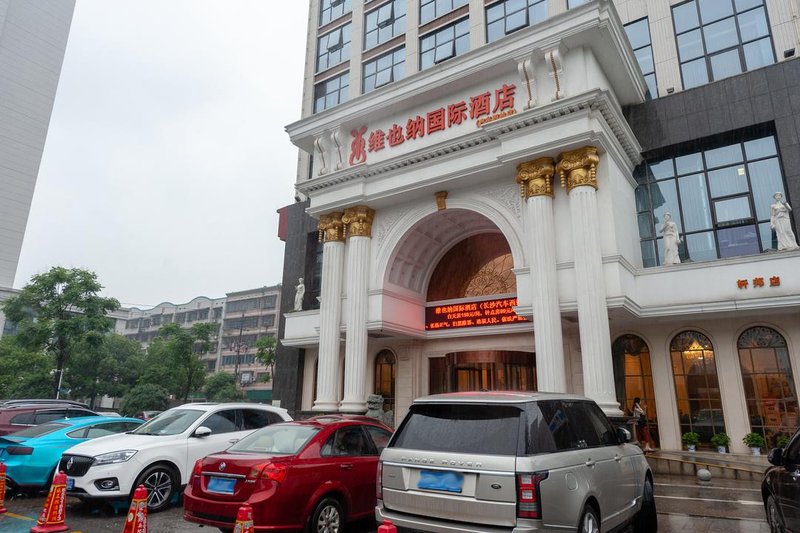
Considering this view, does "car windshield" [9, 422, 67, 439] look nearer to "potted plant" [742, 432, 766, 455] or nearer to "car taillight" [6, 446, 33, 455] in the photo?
"car taillight" [6, 446, 33, 455]

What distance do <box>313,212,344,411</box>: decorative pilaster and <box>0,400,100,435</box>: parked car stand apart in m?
6.82

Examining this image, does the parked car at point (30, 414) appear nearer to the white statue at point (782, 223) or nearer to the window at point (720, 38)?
the white statue at point (782, 223)

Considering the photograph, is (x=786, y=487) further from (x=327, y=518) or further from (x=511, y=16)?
(x=511, y=16)

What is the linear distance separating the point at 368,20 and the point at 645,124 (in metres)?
14.5

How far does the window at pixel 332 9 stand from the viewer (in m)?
24.9

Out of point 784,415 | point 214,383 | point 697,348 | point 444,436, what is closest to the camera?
point 444,436

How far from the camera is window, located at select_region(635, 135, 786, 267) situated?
1373 centimetres

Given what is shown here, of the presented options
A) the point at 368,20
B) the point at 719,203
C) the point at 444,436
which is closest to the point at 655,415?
the point at 719,203

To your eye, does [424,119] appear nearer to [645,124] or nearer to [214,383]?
[645,124]

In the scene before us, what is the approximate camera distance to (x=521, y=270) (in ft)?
45.1

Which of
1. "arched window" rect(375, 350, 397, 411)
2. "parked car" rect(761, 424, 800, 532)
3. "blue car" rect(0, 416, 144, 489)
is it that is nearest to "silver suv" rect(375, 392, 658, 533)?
"parked car" rect(761, 424, 800, 532)

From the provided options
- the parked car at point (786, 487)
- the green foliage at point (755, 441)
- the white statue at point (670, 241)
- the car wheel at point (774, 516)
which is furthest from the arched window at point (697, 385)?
the parked car at point (786, 487)

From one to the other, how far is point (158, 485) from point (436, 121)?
12.6 m

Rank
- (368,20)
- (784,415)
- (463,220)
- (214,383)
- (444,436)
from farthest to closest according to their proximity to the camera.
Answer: (214,383), (368,20), (463,220), (784,415), (444,436)
